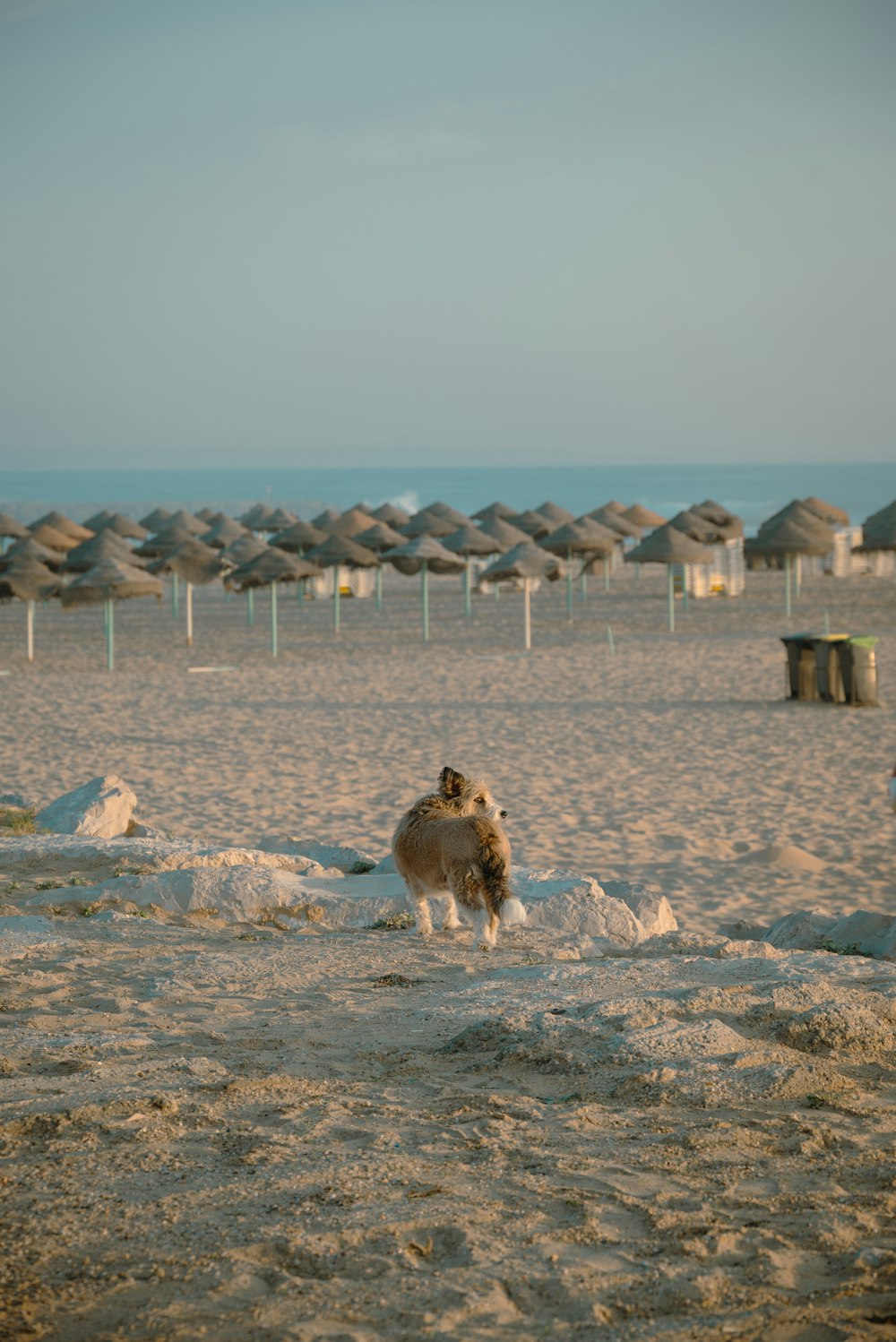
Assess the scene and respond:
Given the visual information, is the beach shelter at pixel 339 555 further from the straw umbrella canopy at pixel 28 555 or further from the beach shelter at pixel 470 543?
the straw umbrella canopy at pixel 28 555

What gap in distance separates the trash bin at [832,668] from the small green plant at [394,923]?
1213 centimetres

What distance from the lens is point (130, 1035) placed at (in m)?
4.18

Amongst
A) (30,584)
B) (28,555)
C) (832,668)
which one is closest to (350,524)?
(28,555)

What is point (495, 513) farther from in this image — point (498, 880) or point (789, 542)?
point (498, 880)

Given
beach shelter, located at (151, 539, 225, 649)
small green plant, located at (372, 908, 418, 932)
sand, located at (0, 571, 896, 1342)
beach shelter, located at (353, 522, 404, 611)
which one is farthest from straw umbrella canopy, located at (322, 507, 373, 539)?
small green plant, located at (372, 908, 418, 932)

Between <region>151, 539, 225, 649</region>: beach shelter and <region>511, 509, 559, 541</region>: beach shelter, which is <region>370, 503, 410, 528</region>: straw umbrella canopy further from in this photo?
<region>151, 539, 225, 649</region>: beach shelter

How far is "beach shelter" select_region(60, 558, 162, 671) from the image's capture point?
22062 millimetres

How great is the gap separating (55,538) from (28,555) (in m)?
7.35

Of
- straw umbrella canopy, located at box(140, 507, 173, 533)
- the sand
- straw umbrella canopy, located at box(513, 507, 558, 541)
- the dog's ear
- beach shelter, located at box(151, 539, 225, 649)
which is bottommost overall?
the sand

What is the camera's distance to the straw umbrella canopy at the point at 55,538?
3231 cm

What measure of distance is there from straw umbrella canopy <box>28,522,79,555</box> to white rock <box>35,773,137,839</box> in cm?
2420

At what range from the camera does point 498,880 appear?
17.0 feet

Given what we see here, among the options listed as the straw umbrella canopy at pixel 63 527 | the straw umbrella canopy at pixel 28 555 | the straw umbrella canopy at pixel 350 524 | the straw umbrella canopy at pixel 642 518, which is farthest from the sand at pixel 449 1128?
the straw umbrella canopy at pixel 642 518

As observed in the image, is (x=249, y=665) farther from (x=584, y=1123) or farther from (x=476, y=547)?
(x=584, y=1123)
